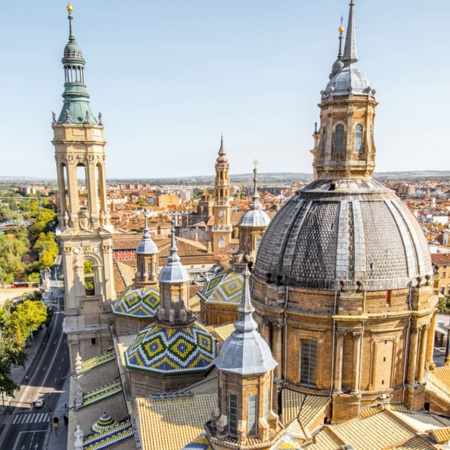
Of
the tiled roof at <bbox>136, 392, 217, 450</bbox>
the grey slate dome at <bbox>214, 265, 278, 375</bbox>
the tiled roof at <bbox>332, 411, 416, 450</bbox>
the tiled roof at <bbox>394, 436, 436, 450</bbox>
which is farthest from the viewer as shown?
the tiled roof at <bbox>136, 392, 217, 450</bbox>

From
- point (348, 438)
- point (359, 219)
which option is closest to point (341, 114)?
→ point (359, 219)

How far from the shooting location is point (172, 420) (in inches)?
673

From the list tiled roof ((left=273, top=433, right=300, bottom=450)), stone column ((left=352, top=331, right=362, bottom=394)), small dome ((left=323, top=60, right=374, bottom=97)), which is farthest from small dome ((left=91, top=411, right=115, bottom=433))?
small dome ((left=323, top=60, right=374, bottom=97))

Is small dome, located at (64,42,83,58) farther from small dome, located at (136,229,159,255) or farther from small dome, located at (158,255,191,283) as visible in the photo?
small dome, located at (158,255,191,283)

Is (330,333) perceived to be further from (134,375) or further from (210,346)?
(134,375)

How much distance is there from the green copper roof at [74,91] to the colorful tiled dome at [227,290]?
13.7 m

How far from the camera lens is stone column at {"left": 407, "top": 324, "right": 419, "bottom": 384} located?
17.7m

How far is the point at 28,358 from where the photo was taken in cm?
4250

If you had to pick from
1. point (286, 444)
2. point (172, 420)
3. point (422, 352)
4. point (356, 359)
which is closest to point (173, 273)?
point (172, 420)

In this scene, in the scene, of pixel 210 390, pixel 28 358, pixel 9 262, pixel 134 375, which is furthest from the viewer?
pixel 9 262

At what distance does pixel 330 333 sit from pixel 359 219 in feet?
15.3

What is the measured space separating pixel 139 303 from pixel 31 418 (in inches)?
498

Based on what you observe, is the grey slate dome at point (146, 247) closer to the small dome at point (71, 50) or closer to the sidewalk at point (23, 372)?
the small dome at point (71, 50)

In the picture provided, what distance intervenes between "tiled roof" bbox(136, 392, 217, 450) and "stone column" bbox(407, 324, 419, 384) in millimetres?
7964
